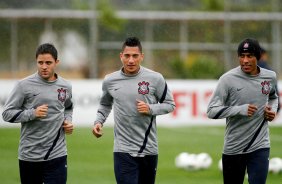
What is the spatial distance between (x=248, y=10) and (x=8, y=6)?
1090 cm

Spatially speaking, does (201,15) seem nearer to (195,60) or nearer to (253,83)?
(195,60)

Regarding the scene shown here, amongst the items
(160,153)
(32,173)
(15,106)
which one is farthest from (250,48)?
(160,153)

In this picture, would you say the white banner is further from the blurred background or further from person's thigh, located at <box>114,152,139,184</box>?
person's thigh, located at <box>114,152,139,184</box>

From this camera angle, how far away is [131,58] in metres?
10.9

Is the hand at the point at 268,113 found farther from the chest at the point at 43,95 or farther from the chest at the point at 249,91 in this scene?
the chest at the point at 43,95

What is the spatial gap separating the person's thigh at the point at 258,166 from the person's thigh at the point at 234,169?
0.28 ft

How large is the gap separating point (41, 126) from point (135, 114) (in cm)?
110

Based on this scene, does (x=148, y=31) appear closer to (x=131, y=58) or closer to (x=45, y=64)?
(x=131, y=58)

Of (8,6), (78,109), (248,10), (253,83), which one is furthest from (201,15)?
(253,83)

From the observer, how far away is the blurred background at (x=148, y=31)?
133ft

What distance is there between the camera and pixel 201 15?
42500mm

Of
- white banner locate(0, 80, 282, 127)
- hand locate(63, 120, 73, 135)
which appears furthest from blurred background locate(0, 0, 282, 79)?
hand locate(63, 120, 73, 135)

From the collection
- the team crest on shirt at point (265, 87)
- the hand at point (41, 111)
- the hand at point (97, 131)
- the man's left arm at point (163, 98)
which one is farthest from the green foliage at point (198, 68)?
the hand at point (41, 111)

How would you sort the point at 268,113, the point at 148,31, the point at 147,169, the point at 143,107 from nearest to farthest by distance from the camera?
1. the point at 143,107
2. the point at 147,169
3. the point at 268,113
4. the point at 148,31
